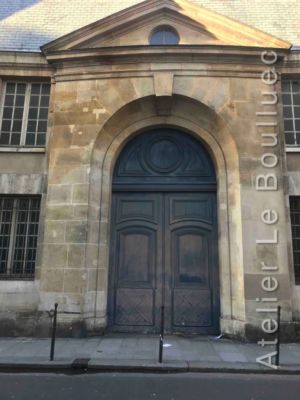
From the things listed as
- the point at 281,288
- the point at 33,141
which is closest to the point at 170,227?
the point at 281,288

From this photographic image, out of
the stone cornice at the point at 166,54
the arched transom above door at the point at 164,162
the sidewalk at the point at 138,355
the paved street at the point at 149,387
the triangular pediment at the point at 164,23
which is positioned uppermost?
the triangular pediment at the point at 164,23

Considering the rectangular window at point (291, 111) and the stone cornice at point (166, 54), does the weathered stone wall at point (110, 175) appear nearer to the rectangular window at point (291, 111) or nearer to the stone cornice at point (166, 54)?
the stone cornice at point (166, 54)

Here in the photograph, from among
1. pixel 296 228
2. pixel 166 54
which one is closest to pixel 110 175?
pixel 166 54

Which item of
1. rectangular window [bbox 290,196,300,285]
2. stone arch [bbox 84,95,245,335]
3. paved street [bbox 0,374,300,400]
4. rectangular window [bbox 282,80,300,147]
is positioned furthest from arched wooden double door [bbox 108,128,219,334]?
paved street [bbox 0,374,300,400]

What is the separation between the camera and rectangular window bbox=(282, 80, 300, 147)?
362 inches

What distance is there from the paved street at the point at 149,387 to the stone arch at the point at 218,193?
7.72 feet

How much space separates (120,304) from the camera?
8695 mm

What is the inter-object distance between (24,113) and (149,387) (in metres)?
7.46

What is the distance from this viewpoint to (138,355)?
21.6 ft

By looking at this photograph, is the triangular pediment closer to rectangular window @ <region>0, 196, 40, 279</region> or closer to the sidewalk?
rectangular window @ <region>0, 196, 40, 279</region>

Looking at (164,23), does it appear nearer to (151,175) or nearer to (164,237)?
(151,175)

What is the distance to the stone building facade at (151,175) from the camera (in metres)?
8.22

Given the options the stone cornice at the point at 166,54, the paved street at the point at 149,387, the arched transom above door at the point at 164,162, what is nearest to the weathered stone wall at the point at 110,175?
the stone cornice at the point at 166,54

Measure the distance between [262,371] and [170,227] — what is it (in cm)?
397
